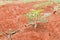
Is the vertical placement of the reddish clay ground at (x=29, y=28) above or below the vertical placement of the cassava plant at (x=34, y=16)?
below

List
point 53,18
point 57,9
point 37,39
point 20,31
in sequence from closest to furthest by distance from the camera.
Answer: point 37,39 < point 20,31 < point 53,18 < point 57,9

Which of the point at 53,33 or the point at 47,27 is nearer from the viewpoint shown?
the point at 53,33

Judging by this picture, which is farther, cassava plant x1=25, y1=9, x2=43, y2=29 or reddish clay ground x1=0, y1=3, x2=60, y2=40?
cassava plant x1=25, y1=9, x2=43, y2=29

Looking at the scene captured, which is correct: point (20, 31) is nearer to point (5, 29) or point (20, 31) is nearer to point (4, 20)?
point (5, 29)

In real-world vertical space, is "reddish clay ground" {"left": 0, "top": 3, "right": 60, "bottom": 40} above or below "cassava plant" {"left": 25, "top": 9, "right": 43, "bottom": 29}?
below

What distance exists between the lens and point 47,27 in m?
5.88

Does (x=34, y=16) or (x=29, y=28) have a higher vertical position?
(x=34, y=16)

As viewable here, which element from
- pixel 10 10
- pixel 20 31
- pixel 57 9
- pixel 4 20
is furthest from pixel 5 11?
pixel 20 31

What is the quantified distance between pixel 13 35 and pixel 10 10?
3.10m

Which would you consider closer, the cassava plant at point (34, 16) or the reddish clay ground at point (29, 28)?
the reddish clay ground at point (29, 28)

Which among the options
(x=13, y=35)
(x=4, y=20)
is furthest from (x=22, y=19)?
(x=13, y=35)

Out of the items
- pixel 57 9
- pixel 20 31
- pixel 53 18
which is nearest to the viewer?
pixel 20 31

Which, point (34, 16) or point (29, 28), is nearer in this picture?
point (29, 28)

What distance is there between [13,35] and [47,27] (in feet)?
3.73
